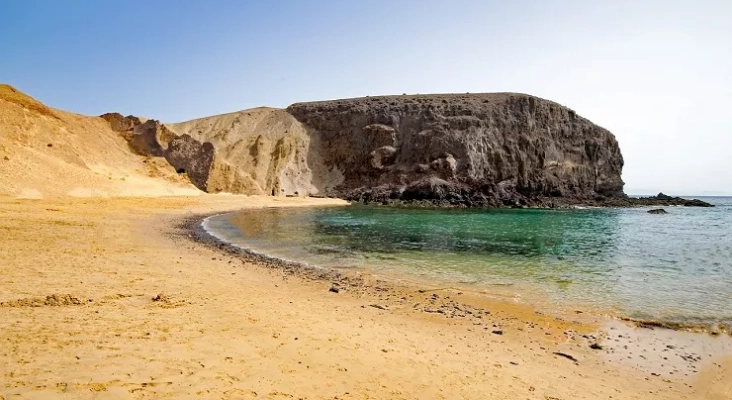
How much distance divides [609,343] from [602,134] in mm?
75377

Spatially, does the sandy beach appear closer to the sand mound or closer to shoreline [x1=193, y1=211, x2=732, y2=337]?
the sand mound

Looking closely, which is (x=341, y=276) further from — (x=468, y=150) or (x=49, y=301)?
Answer: (x=468, y=150)

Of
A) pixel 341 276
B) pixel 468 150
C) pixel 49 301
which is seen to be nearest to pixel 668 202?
pixel 468 150

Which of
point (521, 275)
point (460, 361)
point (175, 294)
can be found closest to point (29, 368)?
point (175, 294)

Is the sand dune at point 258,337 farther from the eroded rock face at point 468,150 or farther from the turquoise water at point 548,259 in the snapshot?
the eroded rock face at point 468,150

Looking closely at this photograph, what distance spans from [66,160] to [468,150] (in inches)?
1971

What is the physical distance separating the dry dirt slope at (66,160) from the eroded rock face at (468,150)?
29.1m

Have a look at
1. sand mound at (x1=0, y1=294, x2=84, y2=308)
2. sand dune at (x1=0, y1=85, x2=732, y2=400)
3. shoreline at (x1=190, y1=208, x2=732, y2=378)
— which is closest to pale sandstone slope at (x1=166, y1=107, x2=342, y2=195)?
sand dune at (x1=0, y1=85, x2=732, y2=400)

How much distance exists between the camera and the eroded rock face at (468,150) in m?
62.0

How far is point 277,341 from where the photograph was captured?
5871 millimetres

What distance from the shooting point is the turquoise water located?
1033cm

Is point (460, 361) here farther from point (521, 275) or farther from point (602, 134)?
point (602, 134)

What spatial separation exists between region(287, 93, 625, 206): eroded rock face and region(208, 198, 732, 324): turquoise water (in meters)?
35.6

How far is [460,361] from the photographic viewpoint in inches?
236
